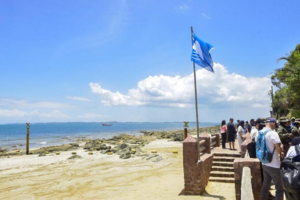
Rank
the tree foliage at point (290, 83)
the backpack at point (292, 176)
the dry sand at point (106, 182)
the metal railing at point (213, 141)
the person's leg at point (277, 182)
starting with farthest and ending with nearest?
the tree foliage at point (290, 83)
the metal railing at point (213, 141)
the dry sand at point (106, 182)
the person's leg at point (277, 182)
the backpack at point (292, 176)

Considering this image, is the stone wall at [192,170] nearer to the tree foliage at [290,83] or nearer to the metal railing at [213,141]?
the metal railing at [213,141]

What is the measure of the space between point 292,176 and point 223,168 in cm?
725

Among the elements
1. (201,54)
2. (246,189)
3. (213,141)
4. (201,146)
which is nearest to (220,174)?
(201,146)

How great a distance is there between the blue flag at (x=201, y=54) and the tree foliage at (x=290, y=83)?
1582cm

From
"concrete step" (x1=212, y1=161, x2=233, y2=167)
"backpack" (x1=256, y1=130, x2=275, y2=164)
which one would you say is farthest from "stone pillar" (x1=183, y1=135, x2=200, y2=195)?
"backpack" (x1=256, y1=130, x2=275, y2=164)

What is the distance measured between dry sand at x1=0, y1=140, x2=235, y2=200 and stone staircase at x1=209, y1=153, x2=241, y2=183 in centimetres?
38

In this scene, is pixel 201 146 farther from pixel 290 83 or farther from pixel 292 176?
pixel 290 83

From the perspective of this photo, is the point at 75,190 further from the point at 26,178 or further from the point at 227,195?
the point at 227,195

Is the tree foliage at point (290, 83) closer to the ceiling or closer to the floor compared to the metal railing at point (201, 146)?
closer to the ceiling

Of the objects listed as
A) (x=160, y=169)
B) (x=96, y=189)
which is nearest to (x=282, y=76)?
(x=160, y=169)

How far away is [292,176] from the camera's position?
293 cm

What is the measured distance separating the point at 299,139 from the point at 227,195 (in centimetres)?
415

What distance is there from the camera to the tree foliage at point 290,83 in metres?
21.4

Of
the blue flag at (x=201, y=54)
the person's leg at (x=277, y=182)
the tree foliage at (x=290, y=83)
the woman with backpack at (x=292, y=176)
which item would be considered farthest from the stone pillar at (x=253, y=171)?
the tree foliage at (x=290, y=83)
